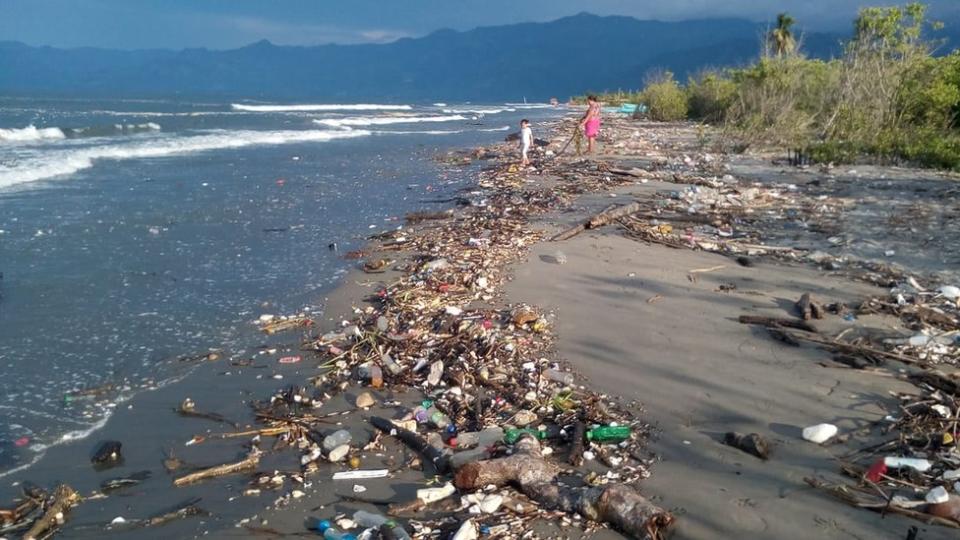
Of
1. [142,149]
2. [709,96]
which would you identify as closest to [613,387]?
[142,149]

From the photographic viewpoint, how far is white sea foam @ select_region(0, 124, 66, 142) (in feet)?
81.4

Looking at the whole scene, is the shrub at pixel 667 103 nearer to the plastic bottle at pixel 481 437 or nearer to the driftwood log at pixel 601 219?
the driftwood log at pixel 601 219

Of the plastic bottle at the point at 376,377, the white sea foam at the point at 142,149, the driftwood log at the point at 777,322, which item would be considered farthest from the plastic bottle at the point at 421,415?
the white sea foam at the point at 142,149

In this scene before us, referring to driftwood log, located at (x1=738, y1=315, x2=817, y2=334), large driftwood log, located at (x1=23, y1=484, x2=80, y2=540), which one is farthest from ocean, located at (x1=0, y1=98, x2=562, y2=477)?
driftwood log, located at (x1=738, y1=315, x2=817, y2=334)

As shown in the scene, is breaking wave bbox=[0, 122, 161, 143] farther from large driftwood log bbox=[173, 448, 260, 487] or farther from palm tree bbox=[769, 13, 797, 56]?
palm tree bbox=[769, 13, 797, 56]

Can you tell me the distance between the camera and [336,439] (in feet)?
14.0

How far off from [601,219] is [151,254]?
6.62 m

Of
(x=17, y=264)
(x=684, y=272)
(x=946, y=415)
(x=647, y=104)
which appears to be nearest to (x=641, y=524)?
(x=946, y=415)

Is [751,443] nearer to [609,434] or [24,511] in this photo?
[609,434]

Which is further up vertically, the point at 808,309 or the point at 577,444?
the point at 808,309

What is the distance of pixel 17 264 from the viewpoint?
8375 mm

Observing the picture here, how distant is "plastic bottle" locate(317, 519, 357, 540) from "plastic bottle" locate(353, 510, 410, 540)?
0.35 feet

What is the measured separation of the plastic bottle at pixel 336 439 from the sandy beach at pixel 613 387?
0.08m

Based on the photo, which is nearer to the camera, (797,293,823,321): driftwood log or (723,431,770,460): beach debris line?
(723,431,770,460): beach debris line
